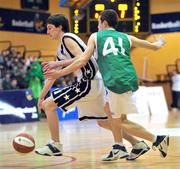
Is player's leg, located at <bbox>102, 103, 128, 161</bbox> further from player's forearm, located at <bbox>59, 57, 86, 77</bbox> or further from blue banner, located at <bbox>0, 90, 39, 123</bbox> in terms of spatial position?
blue banner, located at <bbox>0, 90, 39, 123</bbox>

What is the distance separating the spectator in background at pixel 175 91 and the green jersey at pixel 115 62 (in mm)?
18637

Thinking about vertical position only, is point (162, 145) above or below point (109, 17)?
below

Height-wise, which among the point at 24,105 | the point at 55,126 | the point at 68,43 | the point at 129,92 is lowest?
the point at 24,105

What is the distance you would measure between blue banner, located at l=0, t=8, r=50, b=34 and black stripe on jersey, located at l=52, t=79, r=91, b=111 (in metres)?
15.2

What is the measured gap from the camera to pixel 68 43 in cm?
698

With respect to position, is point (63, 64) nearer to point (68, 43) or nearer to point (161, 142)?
point (68, 43)

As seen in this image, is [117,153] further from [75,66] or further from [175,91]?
[175,91]

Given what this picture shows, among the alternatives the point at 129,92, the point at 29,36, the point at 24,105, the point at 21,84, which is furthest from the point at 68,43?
the point at 29,36

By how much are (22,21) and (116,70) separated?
16.1 metres

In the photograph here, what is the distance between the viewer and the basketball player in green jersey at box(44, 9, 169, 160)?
6.53m

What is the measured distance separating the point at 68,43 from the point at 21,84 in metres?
12.9

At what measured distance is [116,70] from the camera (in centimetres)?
658

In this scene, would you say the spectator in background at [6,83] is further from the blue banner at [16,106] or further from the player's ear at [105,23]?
the player's ear at [105,23]

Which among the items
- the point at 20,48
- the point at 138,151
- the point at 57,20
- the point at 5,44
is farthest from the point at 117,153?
the point at 20,48
